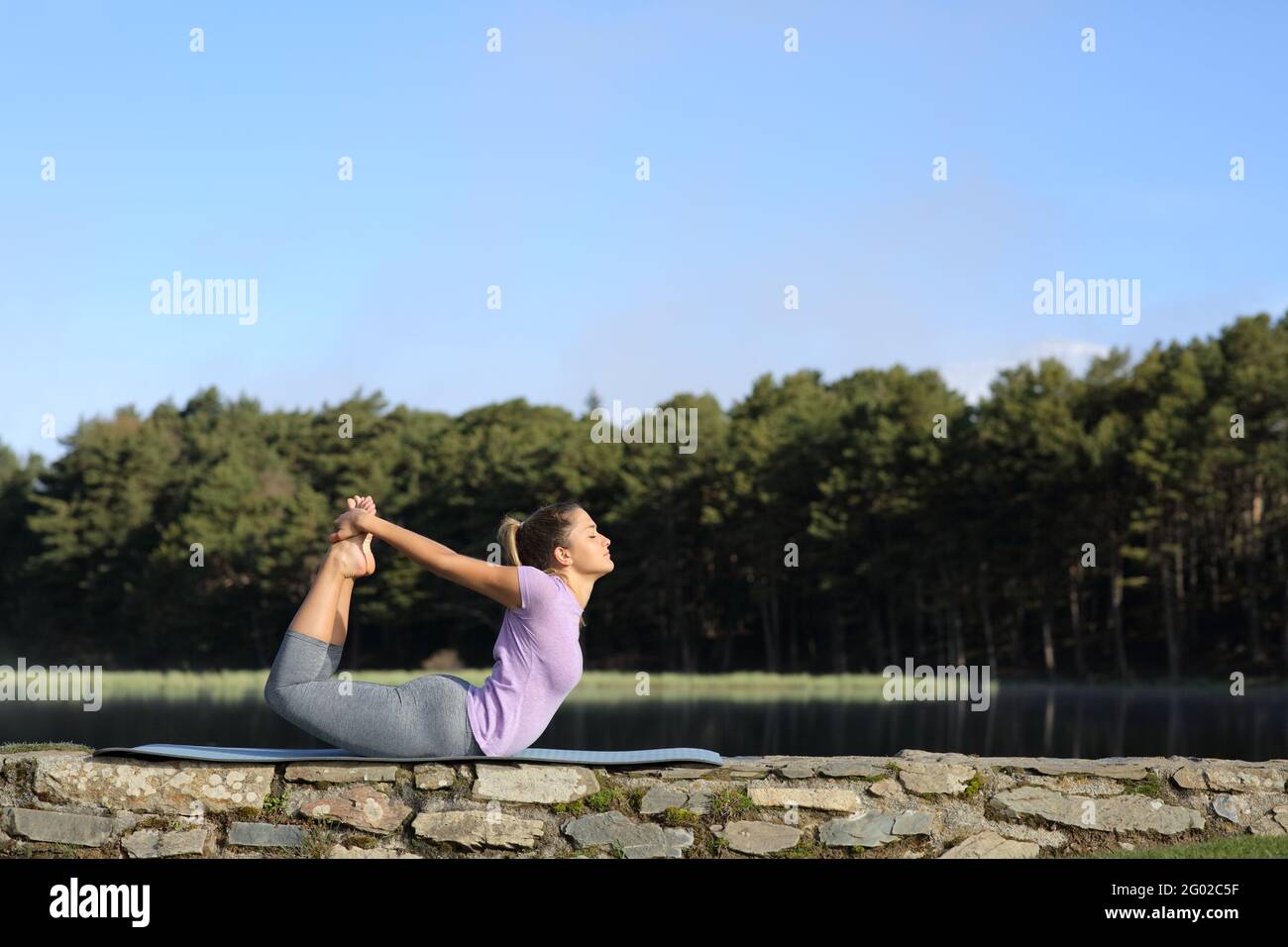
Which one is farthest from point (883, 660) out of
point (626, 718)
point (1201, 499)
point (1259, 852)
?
point (1259, 852)

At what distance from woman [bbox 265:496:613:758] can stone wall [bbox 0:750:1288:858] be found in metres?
0.28

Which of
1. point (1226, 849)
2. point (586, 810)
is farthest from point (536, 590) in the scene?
point (1226, 849)

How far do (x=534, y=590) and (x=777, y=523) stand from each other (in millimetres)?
47902

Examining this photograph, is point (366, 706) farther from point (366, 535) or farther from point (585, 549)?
point (585, 549)

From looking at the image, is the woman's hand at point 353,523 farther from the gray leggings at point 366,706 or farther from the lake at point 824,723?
the lake at point 824,723

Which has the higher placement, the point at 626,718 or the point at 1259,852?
the point at 1259,852

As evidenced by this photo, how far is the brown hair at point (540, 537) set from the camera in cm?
588

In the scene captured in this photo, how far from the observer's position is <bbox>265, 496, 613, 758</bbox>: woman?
18.6 ft

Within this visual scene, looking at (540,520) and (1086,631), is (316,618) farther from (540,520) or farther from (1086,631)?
(1086,631)

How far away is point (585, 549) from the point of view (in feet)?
19.3
